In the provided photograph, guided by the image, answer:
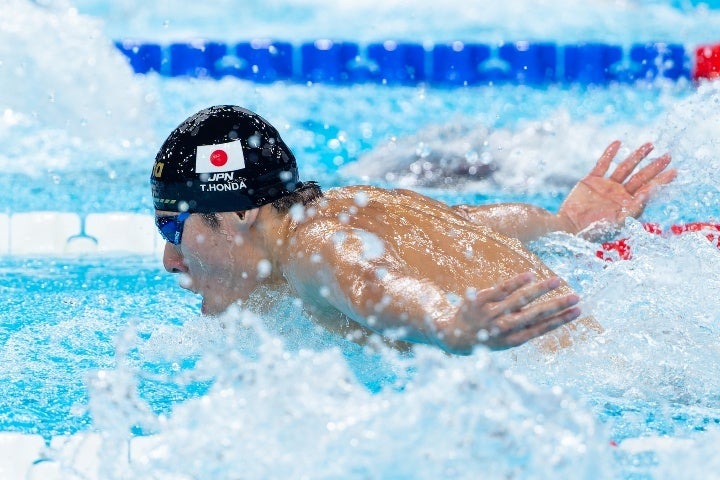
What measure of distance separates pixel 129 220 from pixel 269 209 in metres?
1.62

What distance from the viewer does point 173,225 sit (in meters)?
2.11

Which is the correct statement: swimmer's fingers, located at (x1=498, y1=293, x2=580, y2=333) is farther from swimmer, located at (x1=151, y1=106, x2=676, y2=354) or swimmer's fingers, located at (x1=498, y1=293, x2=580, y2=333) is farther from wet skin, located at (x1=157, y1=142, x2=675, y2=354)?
swimmer, located at (x1=151, y1=106, x2=676, y2=354)

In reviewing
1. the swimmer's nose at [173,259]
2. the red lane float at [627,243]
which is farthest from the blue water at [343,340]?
the swimmer's nose at [173,259]

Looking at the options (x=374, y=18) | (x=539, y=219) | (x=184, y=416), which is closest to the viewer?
(x=184, y=416)

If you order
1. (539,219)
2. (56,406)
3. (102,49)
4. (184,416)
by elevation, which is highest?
(102,49)

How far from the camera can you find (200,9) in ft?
27.3

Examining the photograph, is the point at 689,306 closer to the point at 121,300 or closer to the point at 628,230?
the point at 628,230

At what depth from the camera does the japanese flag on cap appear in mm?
2066

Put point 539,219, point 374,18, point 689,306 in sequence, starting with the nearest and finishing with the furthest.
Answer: point 689,306 < point 539,219 < point 374,18

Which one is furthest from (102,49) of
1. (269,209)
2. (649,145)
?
(269,209)

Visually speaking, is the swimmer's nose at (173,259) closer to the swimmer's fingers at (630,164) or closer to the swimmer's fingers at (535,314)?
the swimmer's fingers at (535,314)

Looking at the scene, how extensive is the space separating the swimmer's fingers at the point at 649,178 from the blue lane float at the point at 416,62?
3008 millimetres

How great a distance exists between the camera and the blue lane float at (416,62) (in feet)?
19.5

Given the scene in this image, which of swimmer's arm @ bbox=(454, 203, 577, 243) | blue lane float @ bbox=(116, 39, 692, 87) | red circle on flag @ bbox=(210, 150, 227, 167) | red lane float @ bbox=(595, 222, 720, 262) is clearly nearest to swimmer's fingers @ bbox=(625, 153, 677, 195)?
red lane float @ bbox=(595, 222, 720, 262)
